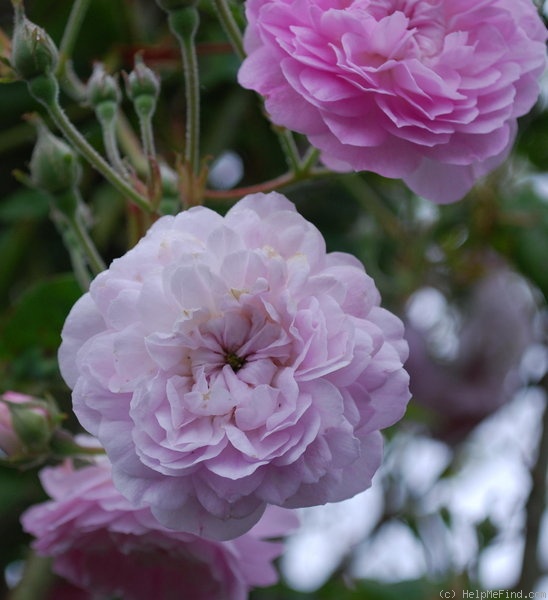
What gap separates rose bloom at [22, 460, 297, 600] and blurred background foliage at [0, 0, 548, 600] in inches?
9.1

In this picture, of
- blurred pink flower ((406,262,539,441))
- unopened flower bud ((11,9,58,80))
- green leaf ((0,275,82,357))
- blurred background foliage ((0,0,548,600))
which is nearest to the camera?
unopened flower bud ((11,9,58,80))

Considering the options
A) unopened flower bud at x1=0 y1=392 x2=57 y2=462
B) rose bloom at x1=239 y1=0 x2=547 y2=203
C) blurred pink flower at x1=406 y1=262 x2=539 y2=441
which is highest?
rose bloom at x1=239 y1=0 x2=547 y2=203

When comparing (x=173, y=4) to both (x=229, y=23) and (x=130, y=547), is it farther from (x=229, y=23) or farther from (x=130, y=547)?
(x=130, y=547)

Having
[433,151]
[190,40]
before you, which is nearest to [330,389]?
[433,151]

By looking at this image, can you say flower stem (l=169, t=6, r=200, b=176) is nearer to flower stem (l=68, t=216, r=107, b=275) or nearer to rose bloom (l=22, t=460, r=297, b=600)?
flower stem (l=68, t=216, r=107, b=275)

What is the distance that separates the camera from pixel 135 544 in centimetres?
63

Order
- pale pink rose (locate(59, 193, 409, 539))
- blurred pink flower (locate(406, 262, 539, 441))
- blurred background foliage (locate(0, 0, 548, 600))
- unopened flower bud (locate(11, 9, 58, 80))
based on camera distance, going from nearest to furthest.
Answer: pale pink rose (locate(59, 193, 409, 539))
unopened flower bud (locate(11, 9, 58, 80))
blurred background foliage (locate(0, 0, 548, 600))
blurred pink flower (locate(406, 262, 539, 441))

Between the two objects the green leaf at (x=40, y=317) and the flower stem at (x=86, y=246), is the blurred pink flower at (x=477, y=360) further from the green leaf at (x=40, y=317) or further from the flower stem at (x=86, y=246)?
the flower stem at (x=86, y=246)

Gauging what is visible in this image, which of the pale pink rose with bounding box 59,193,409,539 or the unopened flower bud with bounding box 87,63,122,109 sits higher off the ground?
the unopened flower bud with bounding box 87,63,122,109

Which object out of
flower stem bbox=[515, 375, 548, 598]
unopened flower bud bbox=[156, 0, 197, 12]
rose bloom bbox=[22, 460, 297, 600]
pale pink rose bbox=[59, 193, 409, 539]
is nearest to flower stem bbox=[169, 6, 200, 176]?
unopened flower bud bbox=[156, 0, 197, 12]

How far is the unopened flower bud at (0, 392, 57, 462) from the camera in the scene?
584 mm

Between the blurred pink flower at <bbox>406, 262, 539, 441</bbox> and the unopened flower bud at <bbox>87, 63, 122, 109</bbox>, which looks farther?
the blurred pink flower at <bbox>406, 262, 539, 441</bbox>

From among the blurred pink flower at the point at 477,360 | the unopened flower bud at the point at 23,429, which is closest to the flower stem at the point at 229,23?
the unopened flower bud at the point at 23,429

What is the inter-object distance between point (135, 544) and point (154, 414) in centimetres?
19
